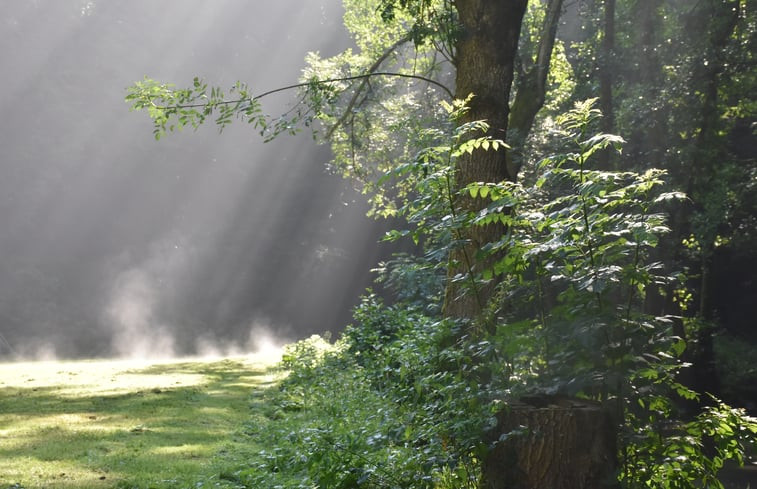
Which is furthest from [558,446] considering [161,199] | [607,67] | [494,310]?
[161,199]

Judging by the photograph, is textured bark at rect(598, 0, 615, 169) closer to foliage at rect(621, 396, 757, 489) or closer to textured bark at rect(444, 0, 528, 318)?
textured bark at rect(444, 0, 528, 318)

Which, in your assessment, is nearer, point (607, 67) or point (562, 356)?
point (562, 356)

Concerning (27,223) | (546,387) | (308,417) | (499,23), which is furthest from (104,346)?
(546,387)

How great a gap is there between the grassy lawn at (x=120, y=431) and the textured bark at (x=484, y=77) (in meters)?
2.89

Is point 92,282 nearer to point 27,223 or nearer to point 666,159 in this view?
point 27,223

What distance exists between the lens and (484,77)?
24.6ft

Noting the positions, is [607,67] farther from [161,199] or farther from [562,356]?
[161,199]

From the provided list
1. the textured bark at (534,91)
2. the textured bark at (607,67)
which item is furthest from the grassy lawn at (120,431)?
the textured bark at (607,67)

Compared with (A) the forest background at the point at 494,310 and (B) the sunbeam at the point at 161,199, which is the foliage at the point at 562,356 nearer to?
(A) the forest background at the point at 494,310

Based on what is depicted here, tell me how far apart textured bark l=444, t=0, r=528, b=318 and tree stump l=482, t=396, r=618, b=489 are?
9.01 feet

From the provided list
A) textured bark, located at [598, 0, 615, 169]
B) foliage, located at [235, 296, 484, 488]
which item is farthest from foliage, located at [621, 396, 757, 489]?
textured bark, located at [598, 0, 615, 169]

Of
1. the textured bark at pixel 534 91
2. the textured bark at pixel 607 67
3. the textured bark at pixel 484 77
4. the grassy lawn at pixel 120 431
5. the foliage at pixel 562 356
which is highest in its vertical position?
the textured bark at pixel 607 67

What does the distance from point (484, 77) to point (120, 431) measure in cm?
562

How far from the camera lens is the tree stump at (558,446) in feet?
14.2
